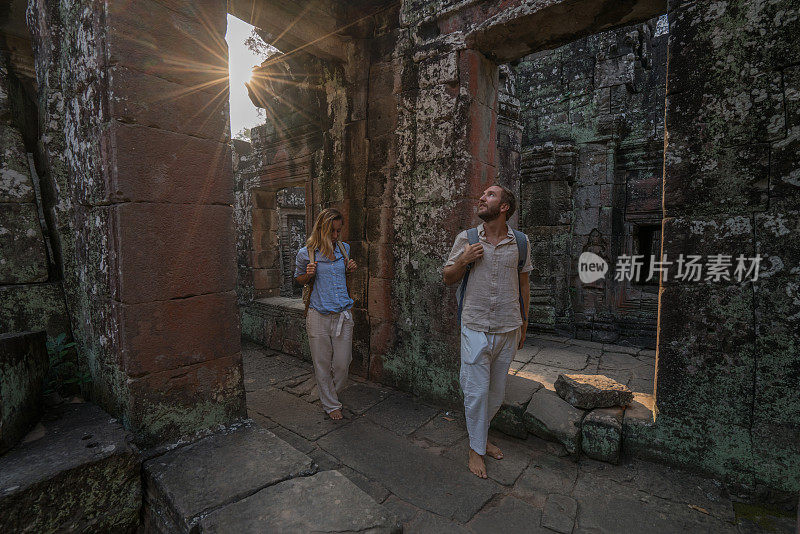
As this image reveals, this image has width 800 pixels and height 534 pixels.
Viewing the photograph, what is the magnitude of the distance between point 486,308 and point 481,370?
1.52 ft

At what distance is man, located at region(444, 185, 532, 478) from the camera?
263 cm

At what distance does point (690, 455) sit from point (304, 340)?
178 inches

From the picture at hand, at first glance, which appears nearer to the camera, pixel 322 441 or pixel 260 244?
pixel 322 441

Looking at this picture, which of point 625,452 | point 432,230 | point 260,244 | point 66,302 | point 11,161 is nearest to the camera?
point 11,161

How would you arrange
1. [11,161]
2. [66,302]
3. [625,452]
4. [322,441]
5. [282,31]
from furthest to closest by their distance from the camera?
[282,31] < [322,441] < [625,452] < [66,302] < [11,161]

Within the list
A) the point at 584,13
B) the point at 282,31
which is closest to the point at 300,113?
the point at 282,31

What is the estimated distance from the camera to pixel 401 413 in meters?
3.57

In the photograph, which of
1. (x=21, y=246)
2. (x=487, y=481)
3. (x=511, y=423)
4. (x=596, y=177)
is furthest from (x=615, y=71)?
(x=21, y=246)

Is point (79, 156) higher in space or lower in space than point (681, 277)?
higher

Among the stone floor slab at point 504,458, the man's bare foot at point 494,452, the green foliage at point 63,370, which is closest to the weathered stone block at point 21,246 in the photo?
the green foliage at point 63,370

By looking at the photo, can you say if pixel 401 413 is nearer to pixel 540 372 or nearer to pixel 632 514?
pixel 632 514

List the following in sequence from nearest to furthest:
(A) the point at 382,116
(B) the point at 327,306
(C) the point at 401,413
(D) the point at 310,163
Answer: (B) the point at 327,306
(C) the point at 401,413
(A) the point at 382,116
(D) the point at 310,163

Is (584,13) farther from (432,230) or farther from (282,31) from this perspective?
(282,31)

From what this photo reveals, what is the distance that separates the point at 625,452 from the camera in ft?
9.18
